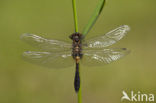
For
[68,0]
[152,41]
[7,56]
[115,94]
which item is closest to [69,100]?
[115,94]

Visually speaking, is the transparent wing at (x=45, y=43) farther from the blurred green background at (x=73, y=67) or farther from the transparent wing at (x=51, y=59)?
the blurred green background at (x=73, y=67)

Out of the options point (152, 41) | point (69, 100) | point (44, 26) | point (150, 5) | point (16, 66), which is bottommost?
point (69, 100)

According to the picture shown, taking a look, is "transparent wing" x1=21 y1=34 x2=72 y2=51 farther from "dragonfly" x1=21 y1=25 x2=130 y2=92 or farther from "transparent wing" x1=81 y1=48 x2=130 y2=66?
"transparent wing" x1=81 y1=48 x2=130 y2=66

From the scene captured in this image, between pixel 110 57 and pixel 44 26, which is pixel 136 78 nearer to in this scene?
pixel 44 26

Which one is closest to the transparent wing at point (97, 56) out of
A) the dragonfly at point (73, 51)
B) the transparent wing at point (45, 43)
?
the dragonfly at point (73, 51)

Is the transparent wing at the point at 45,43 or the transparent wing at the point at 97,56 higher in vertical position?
the transparent wing at the point at 45,43

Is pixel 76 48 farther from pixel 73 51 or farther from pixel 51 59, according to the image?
pixel 51 59

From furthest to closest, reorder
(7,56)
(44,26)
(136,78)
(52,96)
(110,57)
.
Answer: (44,26) → (7,56) → (136,78) → (52,96) → (110,57)

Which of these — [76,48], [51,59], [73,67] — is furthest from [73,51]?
[73,67]
